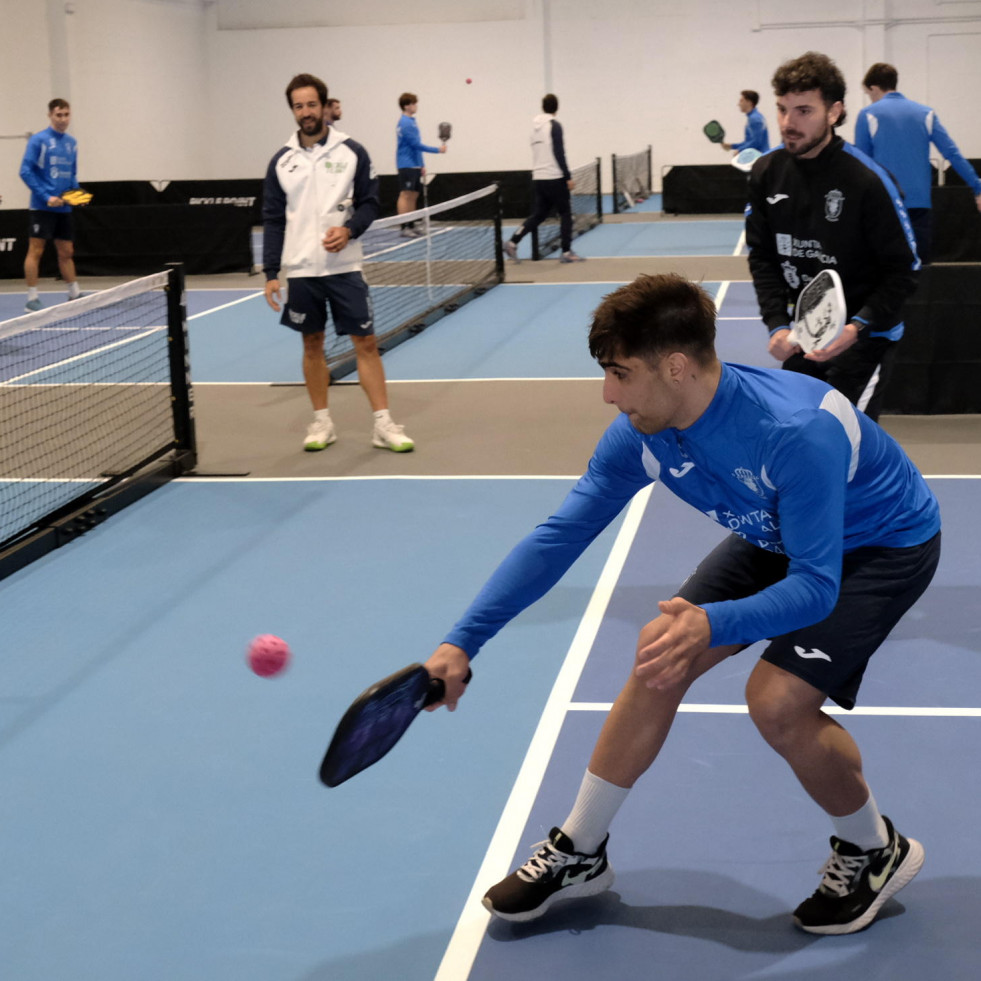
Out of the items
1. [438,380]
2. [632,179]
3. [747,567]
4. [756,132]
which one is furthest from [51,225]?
[632,179]

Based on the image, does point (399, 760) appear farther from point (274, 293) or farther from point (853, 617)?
point (274, 293)

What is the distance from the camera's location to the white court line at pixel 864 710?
382 centimetres

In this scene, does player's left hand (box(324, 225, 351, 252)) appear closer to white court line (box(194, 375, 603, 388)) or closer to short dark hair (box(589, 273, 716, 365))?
white court line (box(194, 375, 603, 388))

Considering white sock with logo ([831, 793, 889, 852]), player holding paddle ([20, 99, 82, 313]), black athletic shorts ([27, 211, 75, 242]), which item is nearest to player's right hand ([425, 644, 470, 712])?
white sock with logo ([831, 793, 889, 852])

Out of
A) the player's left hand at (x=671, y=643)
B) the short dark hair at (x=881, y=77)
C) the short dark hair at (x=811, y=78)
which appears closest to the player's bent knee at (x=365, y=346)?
the short dark hair at (x=811, y=78)

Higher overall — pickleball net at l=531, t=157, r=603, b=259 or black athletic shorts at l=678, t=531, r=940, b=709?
pickleball net at l=531, t=157, r=603, b=259

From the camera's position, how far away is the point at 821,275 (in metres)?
4.03

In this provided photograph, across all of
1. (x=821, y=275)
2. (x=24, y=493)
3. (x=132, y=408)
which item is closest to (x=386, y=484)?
(x=24, y=493)

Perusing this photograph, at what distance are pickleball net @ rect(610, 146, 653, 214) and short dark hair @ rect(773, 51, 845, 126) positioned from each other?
58.6ft

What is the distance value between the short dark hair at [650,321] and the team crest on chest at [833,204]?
80.9 inches

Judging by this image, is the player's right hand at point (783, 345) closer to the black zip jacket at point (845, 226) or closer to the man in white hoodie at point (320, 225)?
the black zip jacket at point (845, 226)

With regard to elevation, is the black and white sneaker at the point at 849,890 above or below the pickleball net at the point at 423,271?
below

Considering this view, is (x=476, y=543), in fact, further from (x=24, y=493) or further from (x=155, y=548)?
(x=24, y=493)

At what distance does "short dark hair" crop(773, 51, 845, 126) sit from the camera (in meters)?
4.07
